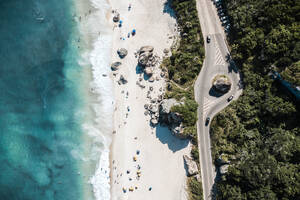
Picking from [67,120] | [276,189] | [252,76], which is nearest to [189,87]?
[252,76]

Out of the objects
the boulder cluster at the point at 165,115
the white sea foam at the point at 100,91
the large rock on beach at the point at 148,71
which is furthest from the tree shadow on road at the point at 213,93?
the white sea foam at the point at 100,91

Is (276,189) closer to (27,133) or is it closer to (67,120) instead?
(67,120)

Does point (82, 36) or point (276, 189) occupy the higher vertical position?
point (82, 36)

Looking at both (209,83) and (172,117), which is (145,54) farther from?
(209,83)

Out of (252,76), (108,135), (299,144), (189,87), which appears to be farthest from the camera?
(108,135)

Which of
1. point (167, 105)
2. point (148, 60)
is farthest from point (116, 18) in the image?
point (167, 105)

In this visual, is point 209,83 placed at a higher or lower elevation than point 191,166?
higher

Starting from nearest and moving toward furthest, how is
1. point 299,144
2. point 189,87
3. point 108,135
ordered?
1. point 299,144
2. point 189,87
3. point 108,135
